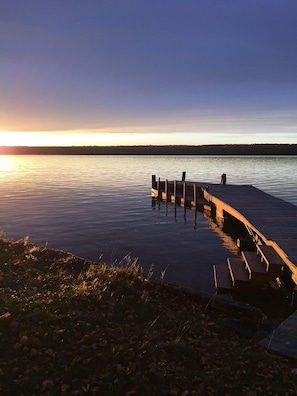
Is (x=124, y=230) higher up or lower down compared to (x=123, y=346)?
lower down

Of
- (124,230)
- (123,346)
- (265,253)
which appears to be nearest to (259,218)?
(265,253)

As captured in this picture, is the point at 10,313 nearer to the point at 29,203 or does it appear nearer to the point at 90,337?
the point at 90,337

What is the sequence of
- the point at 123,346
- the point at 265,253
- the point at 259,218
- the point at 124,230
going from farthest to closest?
1. the point at 124,230
2. the point at 259,218
3. the point at 265,253
4. the point at 123,346

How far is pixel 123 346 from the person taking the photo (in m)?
6.00

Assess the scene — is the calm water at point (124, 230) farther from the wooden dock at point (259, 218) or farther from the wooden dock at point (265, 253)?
the wooden dock at point (259, 218)

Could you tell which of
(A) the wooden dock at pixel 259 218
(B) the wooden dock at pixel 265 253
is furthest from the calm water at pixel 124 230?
(A) the wooden dock at pixel 259 218

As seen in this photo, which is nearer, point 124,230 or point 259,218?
point 259,218

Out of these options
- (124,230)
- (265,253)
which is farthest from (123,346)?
(124,230)

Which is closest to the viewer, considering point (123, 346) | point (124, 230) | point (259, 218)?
point (123, 346)

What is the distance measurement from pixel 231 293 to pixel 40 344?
6870 millimetres

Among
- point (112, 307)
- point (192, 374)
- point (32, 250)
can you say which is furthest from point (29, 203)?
point (192, 374)

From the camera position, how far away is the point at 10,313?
6.52 m

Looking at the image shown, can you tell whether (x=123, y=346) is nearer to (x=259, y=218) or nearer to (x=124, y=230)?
(x=259, y=218)

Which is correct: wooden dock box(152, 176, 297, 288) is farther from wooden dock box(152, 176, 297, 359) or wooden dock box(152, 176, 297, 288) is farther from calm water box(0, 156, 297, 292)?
calm water box(0, 156, 297, 292)
